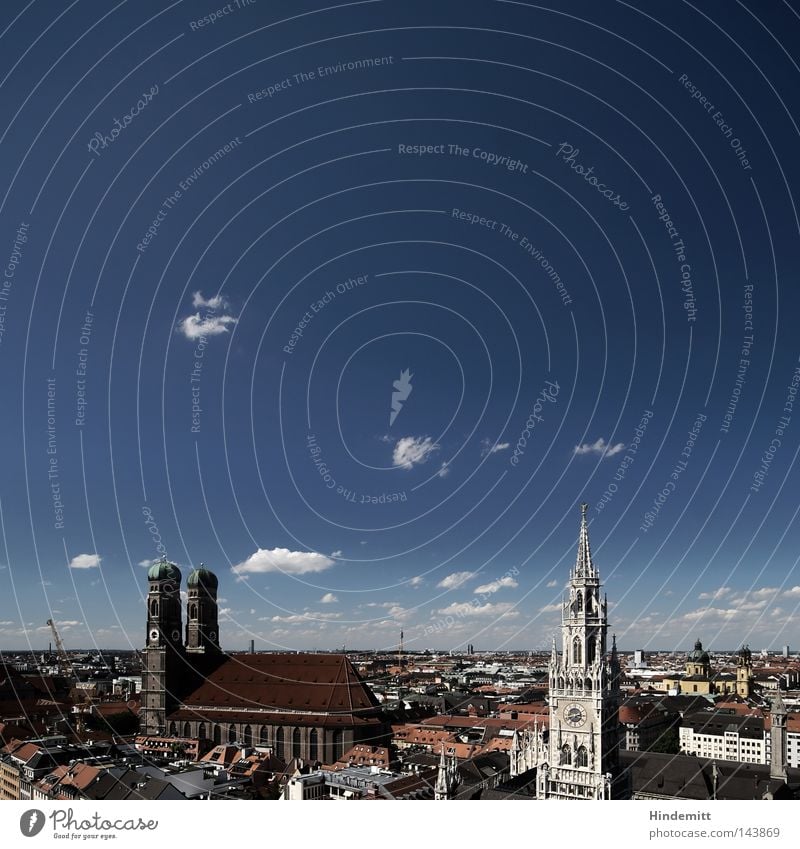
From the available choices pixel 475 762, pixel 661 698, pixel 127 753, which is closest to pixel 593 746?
pixel 475 762

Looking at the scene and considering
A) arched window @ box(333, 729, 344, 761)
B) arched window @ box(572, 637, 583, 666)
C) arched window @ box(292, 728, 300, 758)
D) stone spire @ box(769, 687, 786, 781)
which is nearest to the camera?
arched window @ box(572, 637, 583, 666)

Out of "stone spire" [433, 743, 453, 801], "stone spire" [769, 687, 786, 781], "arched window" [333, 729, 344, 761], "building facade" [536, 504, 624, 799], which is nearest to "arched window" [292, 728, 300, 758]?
"arched window" [333, 729, 344, 761]

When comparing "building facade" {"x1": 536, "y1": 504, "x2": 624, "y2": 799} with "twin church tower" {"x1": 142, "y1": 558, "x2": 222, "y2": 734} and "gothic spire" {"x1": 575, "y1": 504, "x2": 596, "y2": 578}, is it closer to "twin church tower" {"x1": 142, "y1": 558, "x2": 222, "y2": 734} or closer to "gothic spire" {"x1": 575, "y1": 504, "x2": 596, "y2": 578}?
"gothic spire" {"x1": 575, "y1": 504, "x2": 596, "y2": 578}

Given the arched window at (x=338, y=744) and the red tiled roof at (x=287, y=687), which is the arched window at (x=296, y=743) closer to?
the red tiled roof at (x=287, y=687)

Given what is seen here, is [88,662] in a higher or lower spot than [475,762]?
lower
